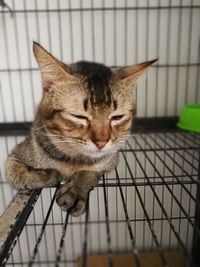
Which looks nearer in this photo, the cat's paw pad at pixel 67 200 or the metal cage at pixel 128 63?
the cat's paw pad at pixel 67 200

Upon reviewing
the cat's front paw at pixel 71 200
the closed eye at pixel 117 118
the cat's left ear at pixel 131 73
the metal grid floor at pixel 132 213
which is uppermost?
the cat's left ear at pixel 131 73

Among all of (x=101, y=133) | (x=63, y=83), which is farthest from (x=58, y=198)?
(x=63, y=83)

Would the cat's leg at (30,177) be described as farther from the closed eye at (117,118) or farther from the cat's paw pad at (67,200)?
the closed eye at (117,118)

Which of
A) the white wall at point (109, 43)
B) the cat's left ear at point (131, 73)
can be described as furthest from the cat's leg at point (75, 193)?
the white wall at point (109, 43)

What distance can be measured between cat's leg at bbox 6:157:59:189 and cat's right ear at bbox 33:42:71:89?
0.23 metres

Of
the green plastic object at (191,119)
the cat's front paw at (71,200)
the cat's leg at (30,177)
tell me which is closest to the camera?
the cat's front paw at (71,200)

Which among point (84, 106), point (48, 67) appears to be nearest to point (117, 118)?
point (84, 106)

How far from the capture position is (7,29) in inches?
47.8

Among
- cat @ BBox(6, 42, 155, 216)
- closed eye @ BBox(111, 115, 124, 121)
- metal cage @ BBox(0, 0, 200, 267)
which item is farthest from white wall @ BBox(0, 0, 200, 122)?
closed eye @ BBox(111, 115, 124, 121)

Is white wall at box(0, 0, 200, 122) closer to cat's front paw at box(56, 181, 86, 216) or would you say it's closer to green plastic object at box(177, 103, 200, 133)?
green plastic object at box(177, 103, 200, 133)

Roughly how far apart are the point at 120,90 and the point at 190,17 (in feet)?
2.37

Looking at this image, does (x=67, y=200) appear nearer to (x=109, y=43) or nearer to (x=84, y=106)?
(x=84, y=106)

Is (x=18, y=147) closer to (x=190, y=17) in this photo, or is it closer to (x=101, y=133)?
(x=101, y=133)

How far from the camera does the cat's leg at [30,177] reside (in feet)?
2.23
